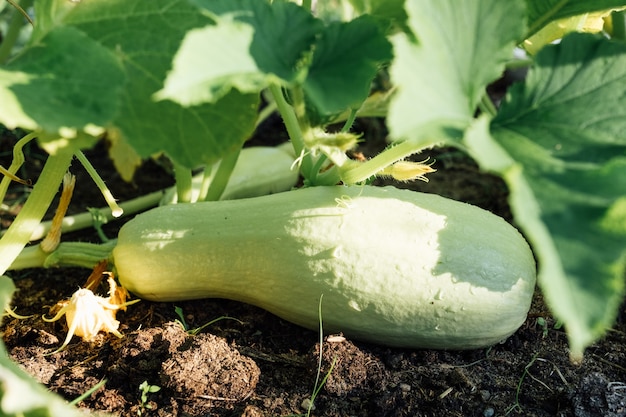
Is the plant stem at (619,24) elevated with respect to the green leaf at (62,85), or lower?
lower

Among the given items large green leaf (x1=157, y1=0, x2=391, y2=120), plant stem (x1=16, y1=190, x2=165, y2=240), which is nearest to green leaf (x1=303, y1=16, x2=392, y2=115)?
large green leaf (x1=157, y1=0, x2=391, y2=120)

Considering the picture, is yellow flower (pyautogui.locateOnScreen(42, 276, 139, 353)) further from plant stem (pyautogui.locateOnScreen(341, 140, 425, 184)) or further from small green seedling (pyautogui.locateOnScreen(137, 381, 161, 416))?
plant stem (pyautogui.locateOnScreen(341, 140, 425, 184))

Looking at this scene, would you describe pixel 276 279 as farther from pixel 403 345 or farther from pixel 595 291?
pixel 595 291

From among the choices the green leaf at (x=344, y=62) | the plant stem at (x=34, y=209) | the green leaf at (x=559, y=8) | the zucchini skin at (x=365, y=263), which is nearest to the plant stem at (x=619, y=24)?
the green leaf at (x=559, y=8)

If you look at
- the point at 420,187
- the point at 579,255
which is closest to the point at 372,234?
the point at 579,255

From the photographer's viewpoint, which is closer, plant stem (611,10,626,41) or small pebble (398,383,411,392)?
small pebble (398,383,411,392)

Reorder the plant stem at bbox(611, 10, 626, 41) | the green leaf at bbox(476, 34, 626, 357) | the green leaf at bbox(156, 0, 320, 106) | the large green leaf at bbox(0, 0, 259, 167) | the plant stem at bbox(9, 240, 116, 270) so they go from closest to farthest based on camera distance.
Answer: the green leaf at bbox(476, 34, 626, 357) < the green leaf at bbox(156, 0, 320, 106) < the large green leaf at bbox(0, 0, 259, 167) < the plant stem at bbox(9, 240, 116, 270) < the plant stem at bbox(611, 10, 626, 41)

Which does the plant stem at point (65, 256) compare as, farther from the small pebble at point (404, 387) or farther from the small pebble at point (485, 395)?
the small pebble at point (485, 395)
